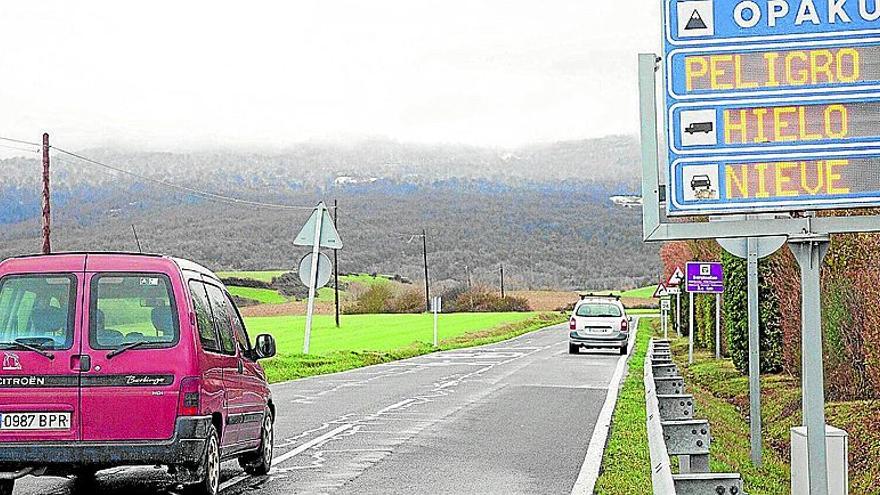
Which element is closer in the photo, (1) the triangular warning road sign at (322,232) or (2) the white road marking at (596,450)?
(2) the white road marking at (596,450)

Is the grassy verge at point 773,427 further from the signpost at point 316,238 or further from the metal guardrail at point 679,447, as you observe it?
the signpost at point 316,238

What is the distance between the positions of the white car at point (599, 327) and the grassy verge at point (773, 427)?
13.4 metres

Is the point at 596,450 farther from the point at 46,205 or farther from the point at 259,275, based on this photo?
the point at 259,275

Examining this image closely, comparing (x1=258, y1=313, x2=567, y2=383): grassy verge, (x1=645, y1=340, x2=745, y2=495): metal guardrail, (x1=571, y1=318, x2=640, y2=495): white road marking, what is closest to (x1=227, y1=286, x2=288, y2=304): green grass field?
(x1=258, y1=313, x2=567, y2=383): grassy verge

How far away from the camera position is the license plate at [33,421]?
9.90 meters

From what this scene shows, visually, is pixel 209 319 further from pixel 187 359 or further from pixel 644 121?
pixel 644 121

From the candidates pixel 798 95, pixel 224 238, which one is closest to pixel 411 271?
pixel 224 238

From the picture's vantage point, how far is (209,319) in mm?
10938

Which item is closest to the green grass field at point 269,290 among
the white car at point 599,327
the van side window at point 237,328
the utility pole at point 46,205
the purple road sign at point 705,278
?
the utility pole at point 46,205

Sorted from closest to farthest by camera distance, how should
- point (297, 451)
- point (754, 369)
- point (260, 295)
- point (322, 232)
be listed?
point (754, 369) < point (297, 451) < point (322, 232) < point (260, 295)

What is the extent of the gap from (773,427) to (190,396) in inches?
422

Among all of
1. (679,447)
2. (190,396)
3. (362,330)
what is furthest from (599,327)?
(190,396)

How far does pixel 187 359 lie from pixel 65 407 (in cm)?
100

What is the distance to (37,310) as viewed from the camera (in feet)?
33.5
